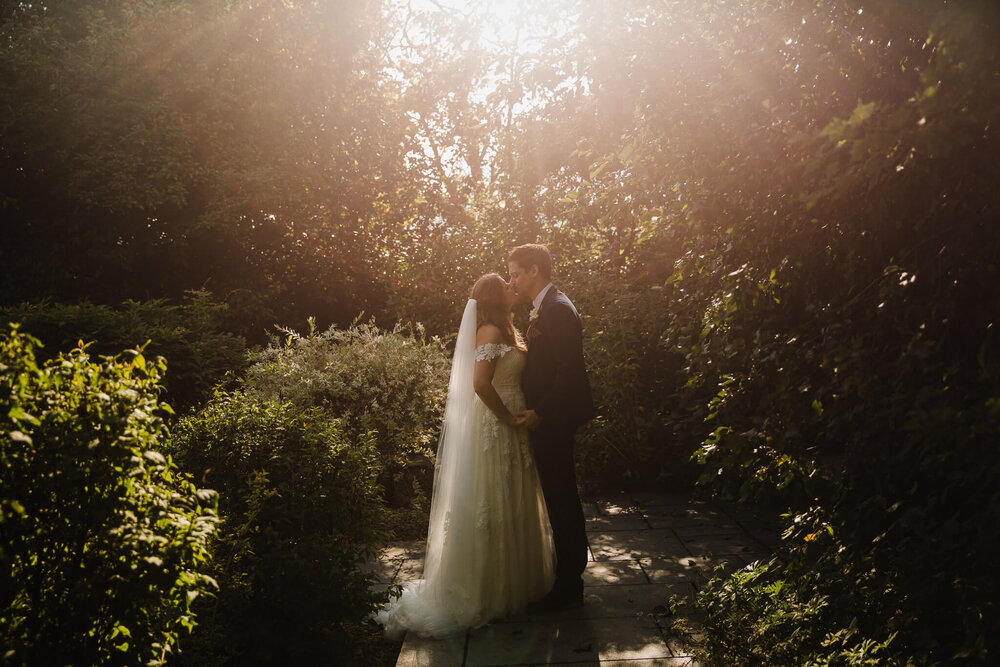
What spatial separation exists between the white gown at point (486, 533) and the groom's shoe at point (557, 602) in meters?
0.07

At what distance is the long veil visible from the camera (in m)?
4.54

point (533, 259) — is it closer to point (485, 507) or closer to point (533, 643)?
point (485, 507)

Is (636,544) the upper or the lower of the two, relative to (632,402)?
lower

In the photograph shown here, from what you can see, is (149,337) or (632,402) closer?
(149,337)

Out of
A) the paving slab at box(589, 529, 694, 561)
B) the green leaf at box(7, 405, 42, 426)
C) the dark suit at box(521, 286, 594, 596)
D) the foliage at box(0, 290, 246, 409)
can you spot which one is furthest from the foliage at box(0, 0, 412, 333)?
the green leaf at box(7, 405, 42, 426)

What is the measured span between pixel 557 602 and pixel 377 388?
355cm

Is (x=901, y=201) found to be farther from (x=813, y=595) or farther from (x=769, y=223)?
(x=813, y=595)

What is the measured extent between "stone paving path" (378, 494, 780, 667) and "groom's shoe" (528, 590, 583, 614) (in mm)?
57

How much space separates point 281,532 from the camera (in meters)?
3.86

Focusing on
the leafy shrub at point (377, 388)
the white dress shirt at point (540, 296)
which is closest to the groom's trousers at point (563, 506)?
the white dress shirt at point (540, 296)

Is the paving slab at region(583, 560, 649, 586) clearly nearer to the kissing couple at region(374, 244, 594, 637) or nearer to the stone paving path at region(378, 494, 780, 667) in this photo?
the stone paving path at region(378, 494, 780, 667)

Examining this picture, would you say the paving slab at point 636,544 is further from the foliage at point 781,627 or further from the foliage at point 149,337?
the foliage at point 149,337

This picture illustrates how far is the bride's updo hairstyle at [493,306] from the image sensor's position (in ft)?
15.0

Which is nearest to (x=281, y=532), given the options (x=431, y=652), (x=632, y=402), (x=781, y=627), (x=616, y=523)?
(x=431, y=652)
